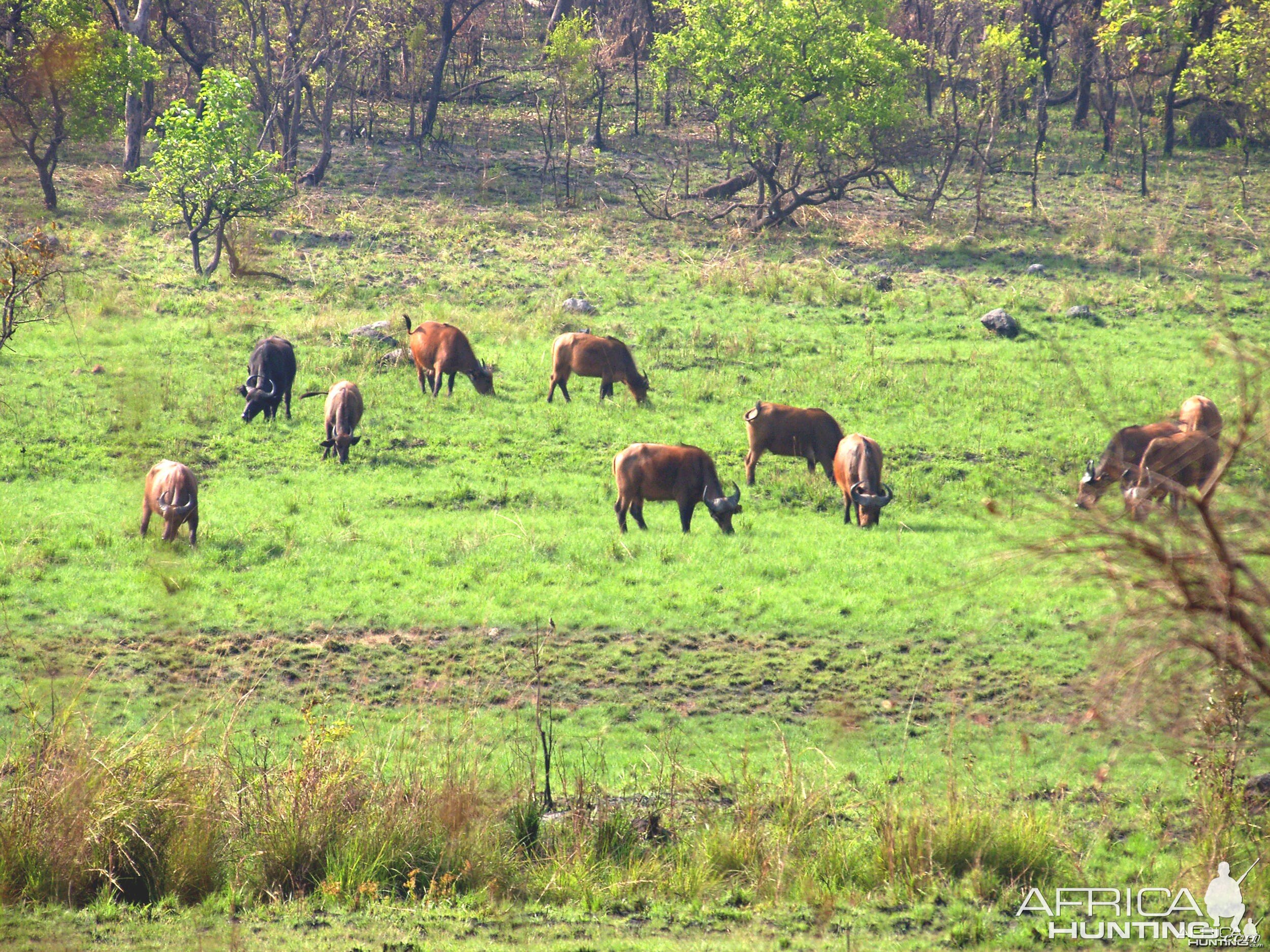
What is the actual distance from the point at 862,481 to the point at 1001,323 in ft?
33.3

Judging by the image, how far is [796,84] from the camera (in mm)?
34438

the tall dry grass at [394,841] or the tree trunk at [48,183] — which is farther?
the tree trunk at [48,183]

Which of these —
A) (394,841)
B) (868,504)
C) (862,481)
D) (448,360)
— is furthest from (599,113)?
(394,841)

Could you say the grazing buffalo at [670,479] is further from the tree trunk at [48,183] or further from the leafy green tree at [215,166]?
the tree trunk at [48,183]

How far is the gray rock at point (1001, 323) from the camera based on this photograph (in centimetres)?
2370

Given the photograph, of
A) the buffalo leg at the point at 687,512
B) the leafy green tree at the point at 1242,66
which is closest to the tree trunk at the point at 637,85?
the leafy green tree at the point at 1242,66

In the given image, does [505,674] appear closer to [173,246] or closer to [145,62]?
[173,246]

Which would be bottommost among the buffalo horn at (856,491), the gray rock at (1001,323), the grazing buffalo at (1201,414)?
the buffalo horn at (856,491)

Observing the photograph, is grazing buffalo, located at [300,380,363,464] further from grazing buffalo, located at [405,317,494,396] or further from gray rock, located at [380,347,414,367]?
gray rock, located at [380,347,414,367]

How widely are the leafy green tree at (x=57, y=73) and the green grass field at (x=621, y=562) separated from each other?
550 centimetres

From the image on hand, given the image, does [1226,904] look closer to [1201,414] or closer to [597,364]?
[1201,414]

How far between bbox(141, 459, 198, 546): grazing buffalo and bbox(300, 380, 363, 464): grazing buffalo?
338cm

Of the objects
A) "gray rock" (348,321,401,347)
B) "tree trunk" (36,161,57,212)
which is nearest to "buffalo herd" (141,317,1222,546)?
"gray rock" (348,321,401,347)

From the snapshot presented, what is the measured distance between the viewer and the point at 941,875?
256 inches
